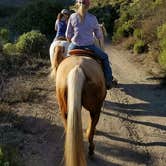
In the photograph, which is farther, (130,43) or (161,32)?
(130,43)

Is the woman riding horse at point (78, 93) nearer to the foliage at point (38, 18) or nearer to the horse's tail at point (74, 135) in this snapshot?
the horse's tail at point (74, 135)

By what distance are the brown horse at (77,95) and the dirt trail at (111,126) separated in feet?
2.52

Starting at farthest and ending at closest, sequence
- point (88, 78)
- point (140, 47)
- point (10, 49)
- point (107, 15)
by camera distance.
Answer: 1. point (107, 15)
2. point (140, 47)
3. point (10, 49)
4. point (88, 78)

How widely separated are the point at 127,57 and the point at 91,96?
1009 centimetres

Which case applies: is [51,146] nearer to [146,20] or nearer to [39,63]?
[39,63]

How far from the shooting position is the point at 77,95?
8070 millimetres

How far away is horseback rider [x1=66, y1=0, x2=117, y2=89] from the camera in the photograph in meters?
9.35

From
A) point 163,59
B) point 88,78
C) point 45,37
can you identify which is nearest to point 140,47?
point 163,59

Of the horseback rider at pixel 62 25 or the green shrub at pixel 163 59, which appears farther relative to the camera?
the green shrub at pixel 163 59

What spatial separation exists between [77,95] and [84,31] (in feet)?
6.04

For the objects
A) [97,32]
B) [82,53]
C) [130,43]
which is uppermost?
[97,32]

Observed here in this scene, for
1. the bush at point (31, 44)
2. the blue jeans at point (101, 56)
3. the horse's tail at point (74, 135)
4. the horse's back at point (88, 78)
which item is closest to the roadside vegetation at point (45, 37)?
the bush at point (31, 44)

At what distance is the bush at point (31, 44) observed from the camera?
1794 cm

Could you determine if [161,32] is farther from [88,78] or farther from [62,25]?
[88,78]
